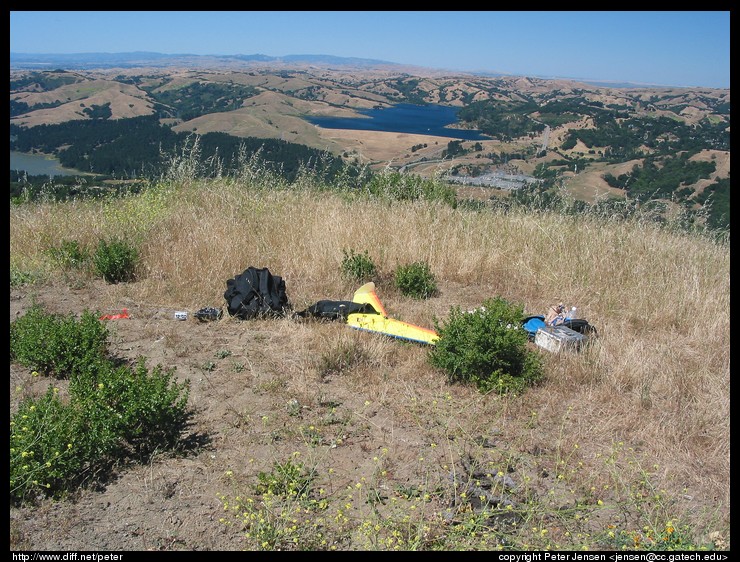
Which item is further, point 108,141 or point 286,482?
point 108,141

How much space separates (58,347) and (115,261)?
2261 mm

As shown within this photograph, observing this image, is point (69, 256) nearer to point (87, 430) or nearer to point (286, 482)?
point (87, 430)

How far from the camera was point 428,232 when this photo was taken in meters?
6.80

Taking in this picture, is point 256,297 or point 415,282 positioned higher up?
point 415,282

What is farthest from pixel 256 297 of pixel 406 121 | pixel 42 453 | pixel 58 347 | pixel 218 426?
pixel 406 121

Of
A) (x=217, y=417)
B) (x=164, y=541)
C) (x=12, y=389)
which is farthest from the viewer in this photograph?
A: (x=12, y=389)

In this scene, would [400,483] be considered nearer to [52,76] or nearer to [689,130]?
[689,130]

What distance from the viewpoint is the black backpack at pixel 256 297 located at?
16.4 feet

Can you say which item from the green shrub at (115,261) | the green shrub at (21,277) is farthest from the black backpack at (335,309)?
the green shrub at (21,277)

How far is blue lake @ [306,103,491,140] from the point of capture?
52531 mm

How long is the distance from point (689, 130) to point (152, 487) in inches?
1565

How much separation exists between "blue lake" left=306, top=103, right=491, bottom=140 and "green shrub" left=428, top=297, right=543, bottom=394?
43536 millimetres

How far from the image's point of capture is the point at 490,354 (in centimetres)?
379
